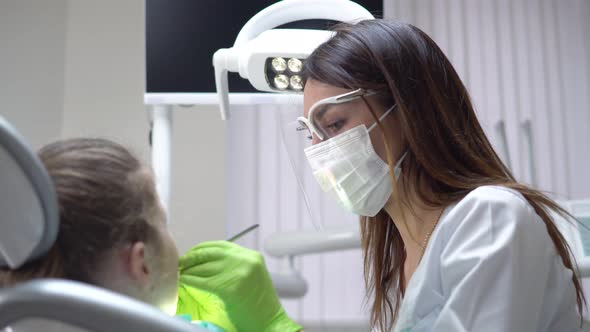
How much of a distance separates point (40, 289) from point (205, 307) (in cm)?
74

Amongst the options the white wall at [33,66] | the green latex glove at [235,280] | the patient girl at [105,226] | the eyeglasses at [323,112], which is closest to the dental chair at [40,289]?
the patient girl at [105,226]

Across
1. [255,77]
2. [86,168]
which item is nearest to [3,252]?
[86,168]

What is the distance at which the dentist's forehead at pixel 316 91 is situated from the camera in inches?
53.1

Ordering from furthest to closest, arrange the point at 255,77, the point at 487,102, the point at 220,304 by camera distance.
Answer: the point at 487,102, the point at 255,77, the point at 220,304

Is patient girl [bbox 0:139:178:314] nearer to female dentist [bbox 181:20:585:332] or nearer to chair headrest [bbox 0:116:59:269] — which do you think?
chair headrest [bbox 0:116:59:269]

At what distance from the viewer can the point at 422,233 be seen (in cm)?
139

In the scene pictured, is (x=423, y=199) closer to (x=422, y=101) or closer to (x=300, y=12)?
(x=422, y=101)

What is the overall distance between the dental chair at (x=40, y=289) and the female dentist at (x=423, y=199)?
0.66 m

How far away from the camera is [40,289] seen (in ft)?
1.68

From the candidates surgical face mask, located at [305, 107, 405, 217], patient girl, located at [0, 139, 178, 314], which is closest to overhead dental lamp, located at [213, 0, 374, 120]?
surgical face mask, located at [305, 107, 405, 217]

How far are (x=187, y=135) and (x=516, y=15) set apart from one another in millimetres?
1631

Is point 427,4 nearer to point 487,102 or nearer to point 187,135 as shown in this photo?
Result: point 487,102

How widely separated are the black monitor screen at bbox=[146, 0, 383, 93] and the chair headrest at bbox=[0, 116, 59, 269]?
4.81 feet

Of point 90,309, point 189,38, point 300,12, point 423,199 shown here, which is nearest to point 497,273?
point 423,199
